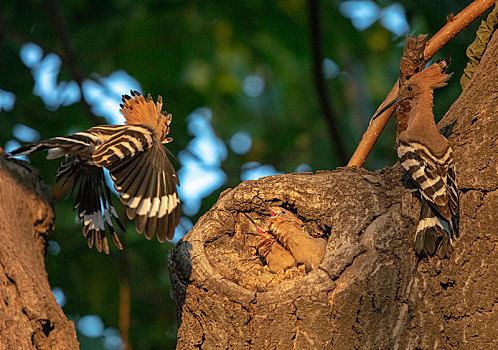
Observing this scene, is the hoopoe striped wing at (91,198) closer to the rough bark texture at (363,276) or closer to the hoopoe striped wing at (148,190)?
the hoopoe striped wing at (148,190)

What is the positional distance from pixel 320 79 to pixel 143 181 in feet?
6.06

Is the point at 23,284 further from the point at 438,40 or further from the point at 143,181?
the point at 438,40

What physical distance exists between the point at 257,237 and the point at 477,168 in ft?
3.45

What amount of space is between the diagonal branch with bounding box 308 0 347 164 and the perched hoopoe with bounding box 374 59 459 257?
114 centimetres

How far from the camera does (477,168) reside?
2.78 metres

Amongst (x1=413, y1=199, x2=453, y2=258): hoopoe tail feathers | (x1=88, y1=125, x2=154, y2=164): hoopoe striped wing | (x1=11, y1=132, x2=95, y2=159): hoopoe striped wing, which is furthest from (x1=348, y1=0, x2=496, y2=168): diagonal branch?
(x1=11, y1=132, x2=95, y2=159): hoopoe striped wing

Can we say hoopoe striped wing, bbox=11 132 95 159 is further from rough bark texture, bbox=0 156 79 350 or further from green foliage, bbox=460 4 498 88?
green foliage, bbox=460 4 498 88

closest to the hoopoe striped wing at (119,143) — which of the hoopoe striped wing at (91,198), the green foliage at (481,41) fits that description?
the hoopoe striped wing at (91,198)

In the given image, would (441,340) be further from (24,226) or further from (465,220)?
(24,226)

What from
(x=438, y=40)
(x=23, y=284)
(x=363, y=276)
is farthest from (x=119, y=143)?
(x=438, y=40)

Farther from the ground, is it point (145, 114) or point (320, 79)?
point (320, 79)

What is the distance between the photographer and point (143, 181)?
307 cm

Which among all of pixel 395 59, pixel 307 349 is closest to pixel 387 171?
pixel 307 349

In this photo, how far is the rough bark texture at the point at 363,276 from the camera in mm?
2516
